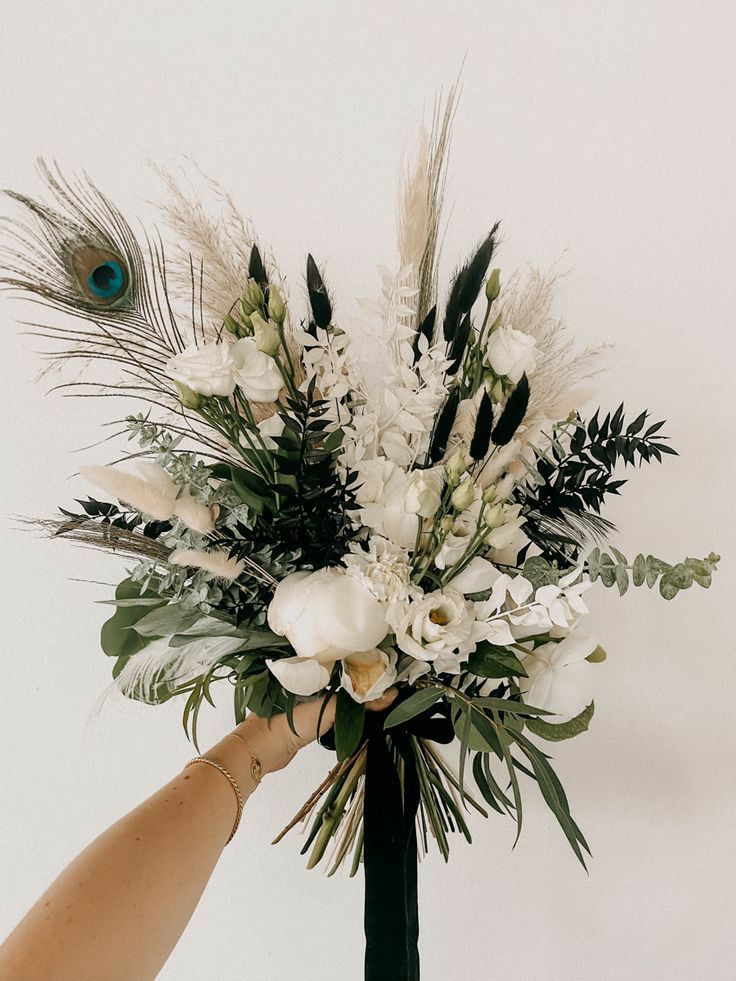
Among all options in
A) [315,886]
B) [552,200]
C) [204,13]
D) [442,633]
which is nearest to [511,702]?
[442,633]

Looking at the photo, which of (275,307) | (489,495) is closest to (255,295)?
(275,307)

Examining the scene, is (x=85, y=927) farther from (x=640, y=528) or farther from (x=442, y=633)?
(x=640, y=528)

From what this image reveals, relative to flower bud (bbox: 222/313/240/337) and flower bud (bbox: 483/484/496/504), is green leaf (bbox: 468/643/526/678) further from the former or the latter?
flower bud (bbox: 222/313/240/337)

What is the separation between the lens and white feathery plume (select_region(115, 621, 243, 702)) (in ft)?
2.42

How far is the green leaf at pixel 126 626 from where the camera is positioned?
81 cm

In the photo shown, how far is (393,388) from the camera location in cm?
78

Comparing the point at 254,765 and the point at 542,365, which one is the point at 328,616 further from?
the point at 542,365

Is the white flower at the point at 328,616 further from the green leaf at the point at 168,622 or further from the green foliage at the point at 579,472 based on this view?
the green foliage at the point at 579,472

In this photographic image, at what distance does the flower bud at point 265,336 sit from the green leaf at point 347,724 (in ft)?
1.09

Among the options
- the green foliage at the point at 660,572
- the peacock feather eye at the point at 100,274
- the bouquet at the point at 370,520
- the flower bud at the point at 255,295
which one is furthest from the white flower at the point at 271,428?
the green foliage at the point at 660,572

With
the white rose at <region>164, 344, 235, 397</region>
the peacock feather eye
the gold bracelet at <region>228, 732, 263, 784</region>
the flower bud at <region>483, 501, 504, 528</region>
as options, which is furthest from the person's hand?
the peacock feather eye

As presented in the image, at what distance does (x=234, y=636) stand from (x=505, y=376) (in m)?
0.36

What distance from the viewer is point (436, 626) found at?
656 millimetres

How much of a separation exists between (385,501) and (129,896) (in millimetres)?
395
